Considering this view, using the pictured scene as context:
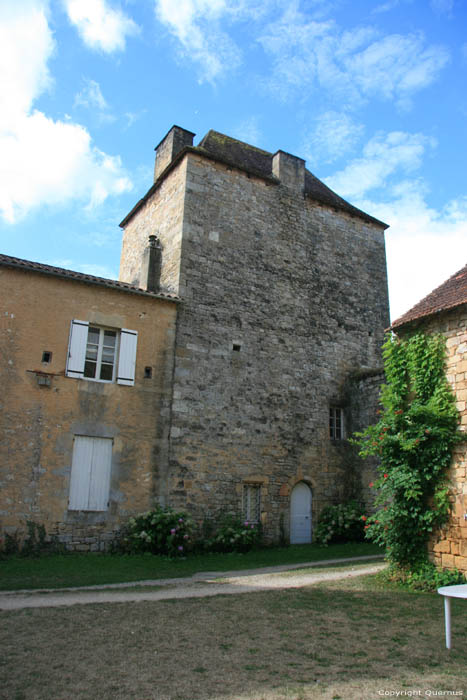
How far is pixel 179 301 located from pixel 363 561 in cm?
671

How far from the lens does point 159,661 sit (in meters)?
4.23

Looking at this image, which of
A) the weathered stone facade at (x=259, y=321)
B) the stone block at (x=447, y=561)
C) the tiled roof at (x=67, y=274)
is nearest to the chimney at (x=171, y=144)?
the weathered stone facade at (x=259, y=321)

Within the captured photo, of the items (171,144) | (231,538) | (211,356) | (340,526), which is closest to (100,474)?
(231,538)

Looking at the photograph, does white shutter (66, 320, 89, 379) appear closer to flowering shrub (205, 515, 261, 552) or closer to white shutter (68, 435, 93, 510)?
white shutter (68, 435, 93, 510)

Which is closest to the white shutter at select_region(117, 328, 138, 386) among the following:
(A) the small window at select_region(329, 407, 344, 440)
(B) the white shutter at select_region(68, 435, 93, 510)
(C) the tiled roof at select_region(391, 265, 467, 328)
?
(B) the white shutter at select_region(68, 435, 93, 510)

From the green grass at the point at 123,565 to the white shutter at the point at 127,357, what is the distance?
11.5 feet

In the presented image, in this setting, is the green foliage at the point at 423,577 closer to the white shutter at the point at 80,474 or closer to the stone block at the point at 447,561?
the stone block at the point at 447,561

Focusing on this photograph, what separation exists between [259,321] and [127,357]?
→ 3.68 meters

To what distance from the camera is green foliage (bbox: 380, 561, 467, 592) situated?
7.07 meters

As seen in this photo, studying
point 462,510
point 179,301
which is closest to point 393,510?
point 462,510

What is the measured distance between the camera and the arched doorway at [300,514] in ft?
41.8

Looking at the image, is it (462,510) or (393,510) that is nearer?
(462,510)

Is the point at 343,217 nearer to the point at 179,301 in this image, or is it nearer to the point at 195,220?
the point at 195,220

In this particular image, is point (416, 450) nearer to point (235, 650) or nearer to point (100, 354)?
point (235, 650)
